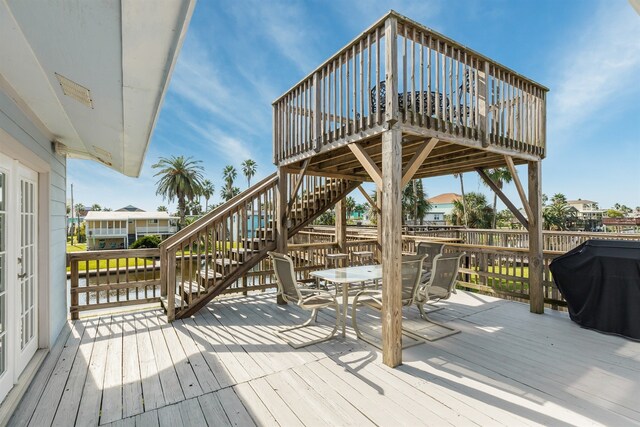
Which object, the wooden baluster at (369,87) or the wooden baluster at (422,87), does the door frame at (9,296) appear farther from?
the wooden baluster at (422,87)

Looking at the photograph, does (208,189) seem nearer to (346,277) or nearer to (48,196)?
(48,196)

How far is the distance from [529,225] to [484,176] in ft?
3.89

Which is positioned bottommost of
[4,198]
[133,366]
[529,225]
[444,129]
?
[133,366]

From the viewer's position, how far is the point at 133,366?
2.97 m

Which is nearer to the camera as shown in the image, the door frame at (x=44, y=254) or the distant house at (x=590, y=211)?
the door frame at (x=44, y=254)

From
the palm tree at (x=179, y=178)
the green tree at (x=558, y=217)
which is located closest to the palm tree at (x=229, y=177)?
the palm tree at (x=179, y=178)

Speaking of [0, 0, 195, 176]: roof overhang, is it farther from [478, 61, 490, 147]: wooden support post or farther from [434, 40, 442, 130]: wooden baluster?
[478, 61, 490, 147]: wooden support post

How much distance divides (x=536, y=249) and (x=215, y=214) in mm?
5369

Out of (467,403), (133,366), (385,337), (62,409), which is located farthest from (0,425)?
(467,403)

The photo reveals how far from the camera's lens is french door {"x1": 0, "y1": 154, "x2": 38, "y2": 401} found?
237cm

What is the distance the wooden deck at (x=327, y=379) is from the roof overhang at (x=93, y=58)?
237 centimetres

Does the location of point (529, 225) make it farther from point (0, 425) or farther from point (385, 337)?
point (0, 425)

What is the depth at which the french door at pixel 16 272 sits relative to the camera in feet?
7.77

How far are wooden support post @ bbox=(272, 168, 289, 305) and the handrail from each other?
0.18 m
